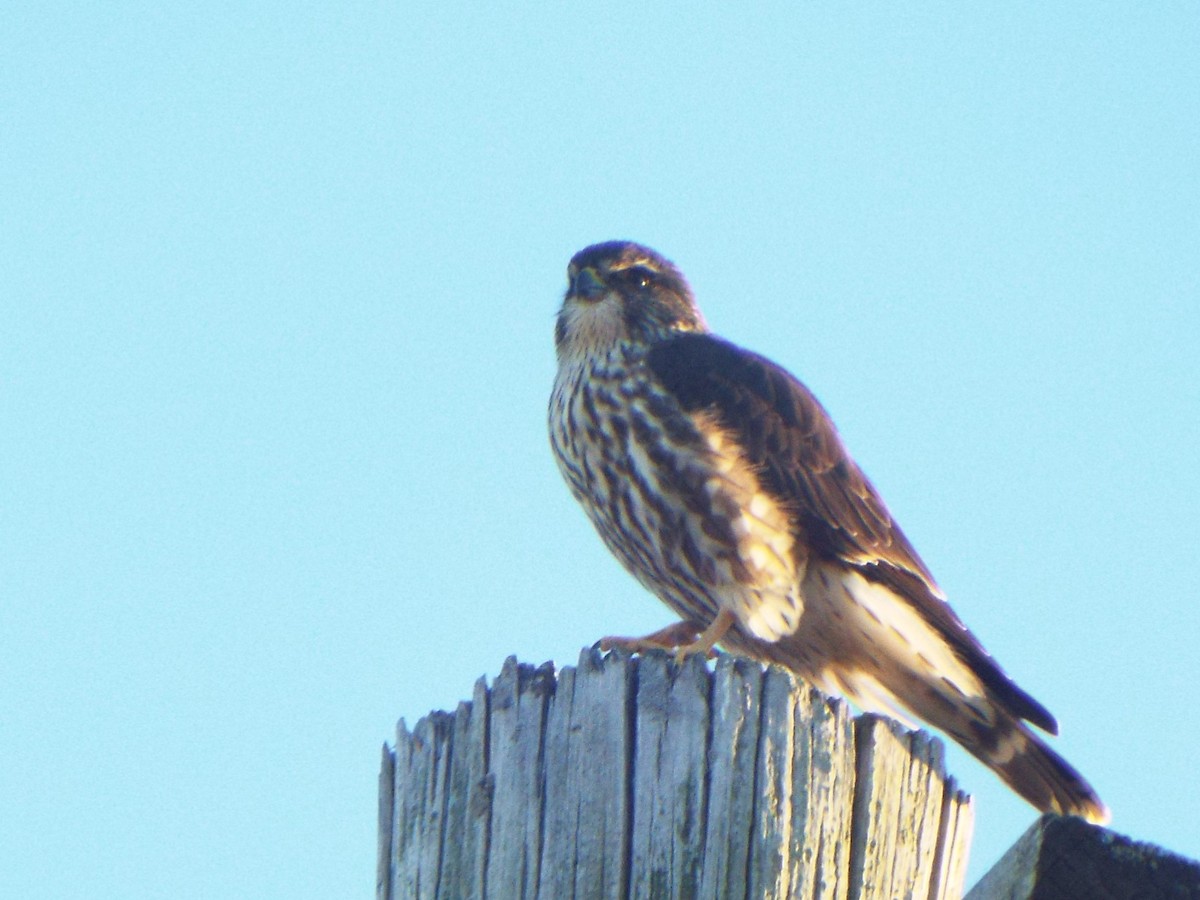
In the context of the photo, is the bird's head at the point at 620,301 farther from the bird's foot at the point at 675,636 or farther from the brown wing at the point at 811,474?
the bird's foot at the point at 675,636

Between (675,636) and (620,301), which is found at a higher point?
(620,301)

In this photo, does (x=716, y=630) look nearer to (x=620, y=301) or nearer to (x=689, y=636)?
(x=689, y=636)

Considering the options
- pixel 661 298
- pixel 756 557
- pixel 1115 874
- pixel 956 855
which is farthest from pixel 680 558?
pixel 1115 874

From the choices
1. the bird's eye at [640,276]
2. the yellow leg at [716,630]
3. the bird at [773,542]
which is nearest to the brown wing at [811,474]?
the bird at [773,542]

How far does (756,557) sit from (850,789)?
208 centimetres

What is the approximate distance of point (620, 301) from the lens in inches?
217

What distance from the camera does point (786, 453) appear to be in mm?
4789

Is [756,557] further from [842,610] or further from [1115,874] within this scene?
[1115,874]

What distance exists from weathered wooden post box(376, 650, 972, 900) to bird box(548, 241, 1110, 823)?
1788mm

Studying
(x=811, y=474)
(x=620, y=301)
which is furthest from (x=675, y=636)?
(x=620, y=301)

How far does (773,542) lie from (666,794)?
2258 mm

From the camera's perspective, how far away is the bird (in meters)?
4.54

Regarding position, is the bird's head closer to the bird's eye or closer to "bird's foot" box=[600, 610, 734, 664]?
the bird's eye

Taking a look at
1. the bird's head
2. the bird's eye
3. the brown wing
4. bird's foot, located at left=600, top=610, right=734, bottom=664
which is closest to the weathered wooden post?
bird's foot, located at left=600, top=610, right=734, bottom=664
